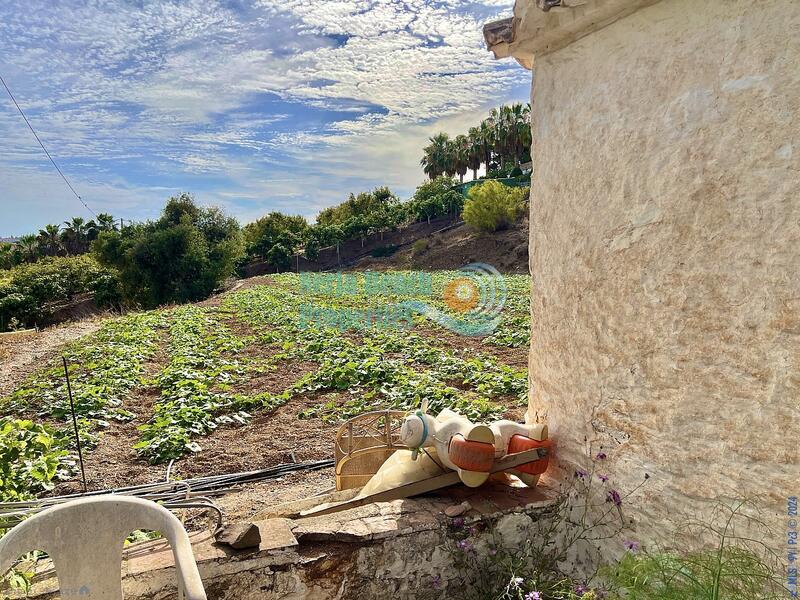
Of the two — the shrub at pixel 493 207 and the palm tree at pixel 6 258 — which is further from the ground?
the shrub at pixel 493 207

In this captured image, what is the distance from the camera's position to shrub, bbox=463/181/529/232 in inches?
1560

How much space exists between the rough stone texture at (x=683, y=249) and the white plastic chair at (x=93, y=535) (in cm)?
213

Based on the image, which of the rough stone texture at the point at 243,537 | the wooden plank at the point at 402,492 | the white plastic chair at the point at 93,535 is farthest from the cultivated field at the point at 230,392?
the wooden plank at the point at 402,492

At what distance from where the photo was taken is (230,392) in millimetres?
9117

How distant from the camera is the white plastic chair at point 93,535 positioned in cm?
217

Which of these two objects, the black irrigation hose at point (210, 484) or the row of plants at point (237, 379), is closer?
the black irrigation hose at point (210, 484)

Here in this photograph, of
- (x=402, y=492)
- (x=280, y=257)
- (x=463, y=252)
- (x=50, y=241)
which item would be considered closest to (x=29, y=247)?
(x=50, y=241)

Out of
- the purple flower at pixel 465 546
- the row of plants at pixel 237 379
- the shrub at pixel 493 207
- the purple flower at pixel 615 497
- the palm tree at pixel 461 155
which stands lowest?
the row of plants at pixel 237 379

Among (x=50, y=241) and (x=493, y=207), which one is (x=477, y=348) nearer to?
(x=493, y=207)

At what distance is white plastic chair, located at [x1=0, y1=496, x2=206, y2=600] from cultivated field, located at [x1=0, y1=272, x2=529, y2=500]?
78.3 inches

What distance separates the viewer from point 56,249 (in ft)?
159

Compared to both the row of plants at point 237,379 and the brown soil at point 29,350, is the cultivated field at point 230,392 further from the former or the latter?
the brown soil at point 29,350

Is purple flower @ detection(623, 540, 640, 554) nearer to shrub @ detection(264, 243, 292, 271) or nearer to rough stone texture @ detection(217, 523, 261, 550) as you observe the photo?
rough stone texture @ detection(217, 523, 261, 550)

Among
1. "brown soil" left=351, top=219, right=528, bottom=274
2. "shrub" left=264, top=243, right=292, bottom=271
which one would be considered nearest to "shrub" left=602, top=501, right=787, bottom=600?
"brown soil" left=351, top=219, right=528, bottom=274
